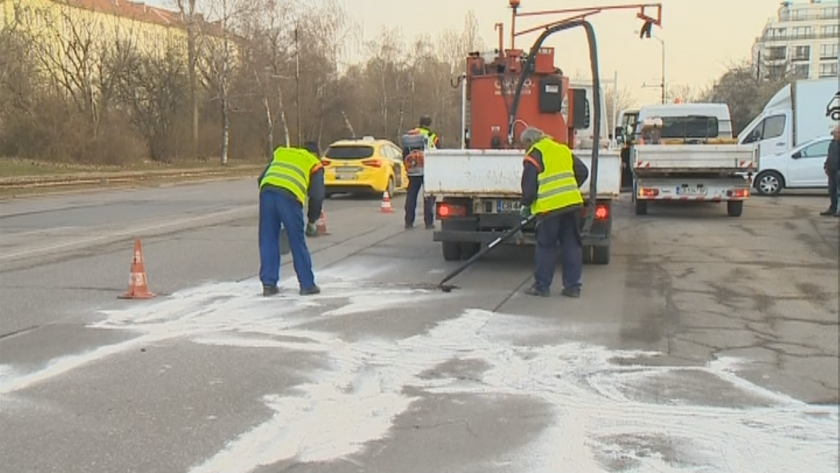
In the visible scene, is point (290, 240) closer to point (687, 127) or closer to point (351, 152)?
point (351, 152)

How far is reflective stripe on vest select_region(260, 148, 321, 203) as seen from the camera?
8641mm

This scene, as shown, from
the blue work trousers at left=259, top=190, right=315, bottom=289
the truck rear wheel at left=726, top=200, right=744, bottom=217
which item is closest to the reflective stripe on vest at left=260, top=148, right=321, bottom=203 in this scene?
the blue work trousers at left=259, top=190, right=315, bottom=289

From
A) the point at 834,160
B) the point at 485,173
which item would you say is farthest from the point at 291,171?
the point at 834,160

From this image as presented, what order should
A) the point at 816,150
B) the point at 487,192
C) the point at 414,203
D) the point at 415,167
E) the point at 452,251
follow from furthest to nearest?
the point at 816,150 → the point at 414,203 → the point at 415,167 → the point at 452,251 → the point at 487,192

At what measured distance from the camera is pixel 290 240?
8664mm

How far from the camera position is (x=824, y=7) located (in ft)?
436

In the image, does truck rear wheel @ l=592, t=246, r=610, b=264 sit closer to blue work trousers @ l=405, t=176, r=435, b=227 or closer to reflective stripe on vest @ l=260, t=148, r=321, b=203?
reflective stripe on vest @ l=260, t=148, r=321, b=203

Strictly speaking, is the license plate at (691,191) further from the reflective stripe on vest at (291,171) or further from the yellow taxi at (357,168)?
the reflective stripe on vest at (291,171)

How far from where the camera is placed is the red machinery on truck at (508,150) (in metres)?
9.74

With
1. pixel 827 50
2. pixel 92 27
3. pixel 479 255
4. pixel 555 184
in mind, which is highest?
pixel 827 50

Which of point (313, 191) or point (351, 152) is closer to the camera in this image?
point (313, 191)

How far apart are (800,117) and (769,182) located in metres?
2.86

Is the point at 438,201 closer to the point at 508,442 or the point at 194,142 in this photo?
the point at 508,442

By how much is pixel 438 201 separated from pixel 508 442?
6018 mm
